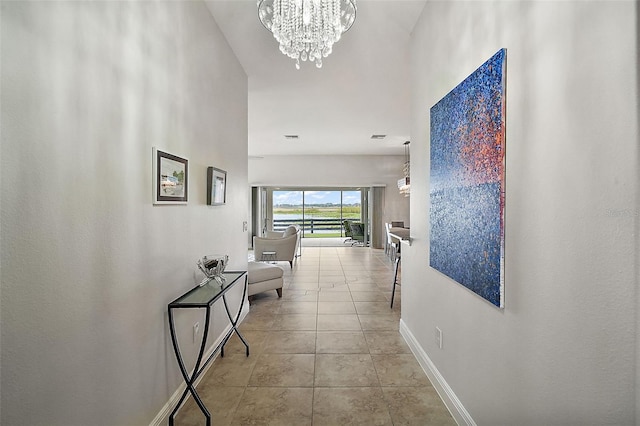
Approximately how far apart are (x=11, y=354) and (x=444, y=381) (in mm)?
2203

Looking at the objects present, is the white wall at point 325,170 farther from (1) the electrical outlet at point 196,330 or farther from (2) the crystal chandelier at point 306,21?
(2) the crystal chandelier at point 306,21

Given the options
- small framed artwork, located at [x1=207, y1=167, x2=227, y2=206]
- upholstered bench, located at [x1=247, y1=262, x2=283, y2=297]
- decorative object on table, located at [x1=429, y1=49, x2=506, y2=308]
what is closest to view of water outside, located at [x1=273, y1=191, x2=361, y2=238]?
upholstered bench, located at [x1=247, y1=262, x2=283, y2=297]

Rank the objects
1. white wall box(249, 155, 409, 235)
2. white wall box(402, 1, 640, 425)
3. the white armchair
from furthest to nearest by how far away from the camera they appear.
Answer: white wall box(249, 155, 409, 235) → the white armchair → white wall box(402, 1, 640, 425)

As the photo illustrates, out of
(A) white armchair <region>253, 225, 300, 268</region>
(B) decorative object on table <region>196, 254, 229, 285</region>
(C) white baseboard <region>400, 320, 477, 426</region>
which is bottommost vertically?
(C) white baseboard <region>400, 320, 477, 426</region>

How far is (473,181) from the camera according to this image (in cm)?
167

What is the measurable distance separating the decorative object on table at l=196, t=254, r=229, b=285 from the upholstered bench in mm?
1699

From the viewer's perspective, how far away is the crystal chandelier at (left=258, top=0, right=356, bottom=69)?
77.3 inches

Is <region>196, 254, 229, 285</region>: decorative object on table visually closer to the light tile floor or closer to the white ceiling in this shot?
the light tile floor

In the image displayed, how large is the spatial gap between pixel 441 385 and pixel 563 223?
1540mm

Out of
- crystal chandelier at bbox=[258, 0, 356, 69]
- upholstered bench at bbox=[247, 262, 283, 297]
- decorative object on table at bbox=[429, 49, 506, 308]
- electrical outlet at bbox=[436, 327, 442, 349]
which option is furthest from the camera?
upholstered bench at bbox=[247, 262, 283, 297]

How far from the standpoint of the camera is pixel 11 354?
986 millimetres

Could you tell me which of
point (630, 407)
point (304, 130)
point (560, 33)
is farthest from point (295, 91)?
point (630, 407)

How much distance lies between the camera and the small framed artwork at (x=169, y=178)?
1.82 m

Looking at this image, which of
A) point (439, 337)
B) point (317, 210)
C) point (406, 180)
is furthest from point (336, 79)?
point (317, 210)
